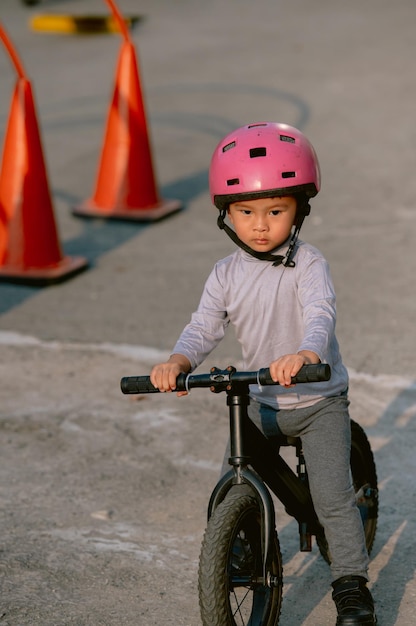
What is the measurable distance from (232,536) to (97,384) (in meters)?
2.65

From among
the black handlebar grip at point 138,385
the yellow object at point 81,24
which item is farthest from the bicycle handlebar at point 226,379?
the yellow object at point 81,24

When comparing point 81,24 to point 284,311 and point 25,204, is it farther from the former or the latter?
point 284,311

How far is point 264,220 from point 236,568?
1.10m

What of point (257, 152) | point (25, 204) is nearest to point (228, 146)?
point (257, 152)

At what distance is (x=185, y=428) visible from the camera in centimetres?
538

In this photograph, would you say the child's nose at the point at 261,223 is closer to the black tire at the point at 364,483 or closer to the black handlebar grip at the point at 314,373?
the black handlebar grip at the point at 314,373

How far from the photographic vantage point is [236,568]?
11.5 feet

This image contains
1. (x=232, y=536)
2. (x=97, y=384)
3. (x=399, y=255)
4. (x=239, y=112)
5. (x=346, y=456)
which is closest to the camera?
(x=232, y=536)

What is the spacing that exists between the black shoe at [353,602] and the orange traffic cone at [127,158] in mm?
5209

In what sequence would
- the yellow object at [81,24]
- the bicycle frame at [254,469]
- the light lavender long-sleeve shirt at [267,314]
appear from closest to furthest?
1. the bicycle frame at [254,469]
2. the light lavender long-sleeve shirt at [267,314]
3. the yellow object at [81,24]

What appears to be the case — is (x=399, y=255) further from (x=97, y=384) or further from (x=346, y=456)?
(x=346, y=456)

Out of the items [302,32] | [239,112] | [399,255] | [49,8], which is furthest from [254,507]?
[49,8]

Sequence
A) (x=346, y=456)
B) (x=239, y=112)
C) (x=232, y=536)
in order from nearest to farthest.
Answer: (x=232, y=536)
(x=346, y=456)
(x=239, y=112)

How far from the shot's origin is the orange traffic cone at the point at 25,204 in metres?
7.61
